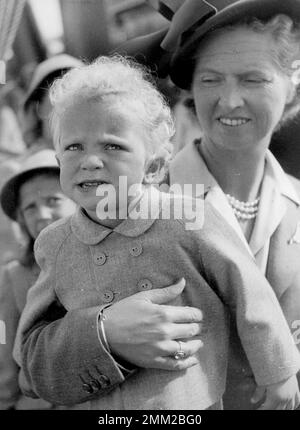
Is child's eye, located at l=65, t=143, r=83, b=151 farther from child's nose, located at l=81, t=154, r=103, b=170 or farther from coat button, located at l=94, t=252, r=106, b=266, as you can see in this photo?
coat button, located at l=94, t=252, r=106, b=266

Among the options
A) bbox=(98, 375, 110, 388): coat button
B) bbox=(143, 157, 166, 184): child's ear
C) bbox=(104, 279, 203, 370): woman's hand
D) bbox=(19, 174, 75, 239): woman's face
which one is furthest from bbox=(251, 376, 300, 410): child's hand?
bbox=(19, 174, 75, 239): woman's face

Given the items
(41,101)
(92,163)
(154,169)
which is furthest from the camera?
(41,101)

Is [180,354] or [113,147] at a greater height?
[113,147]

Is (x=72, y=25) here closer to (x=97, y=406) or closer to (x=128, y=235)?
Result: (x=128, y=235)

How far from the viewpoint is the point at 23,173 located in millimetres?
1903

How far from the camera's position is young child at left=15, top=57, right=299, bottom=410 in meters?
1.71

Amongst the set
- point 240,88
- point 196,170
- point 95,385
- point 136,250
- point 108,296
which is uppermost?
point 240,88

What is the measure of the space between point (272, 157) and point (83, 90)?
1.94 ft

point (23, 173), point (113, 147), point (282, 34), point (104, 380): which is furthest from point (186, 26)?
point (104, 380)

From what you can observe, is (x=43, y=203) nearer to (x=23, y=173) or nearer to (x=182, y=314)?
(x=23, y=173)

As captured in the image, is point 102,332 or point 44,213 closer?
point 102,332

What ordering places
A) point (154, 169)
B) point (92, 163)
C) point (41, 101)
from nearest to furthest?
point (92, 163)
point (154, 169)
point (41, 101)

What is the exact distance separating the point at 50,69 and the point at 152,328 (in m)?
0.81

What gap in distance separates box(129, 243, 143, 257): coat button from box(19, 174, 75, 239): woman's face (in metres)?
0.26
